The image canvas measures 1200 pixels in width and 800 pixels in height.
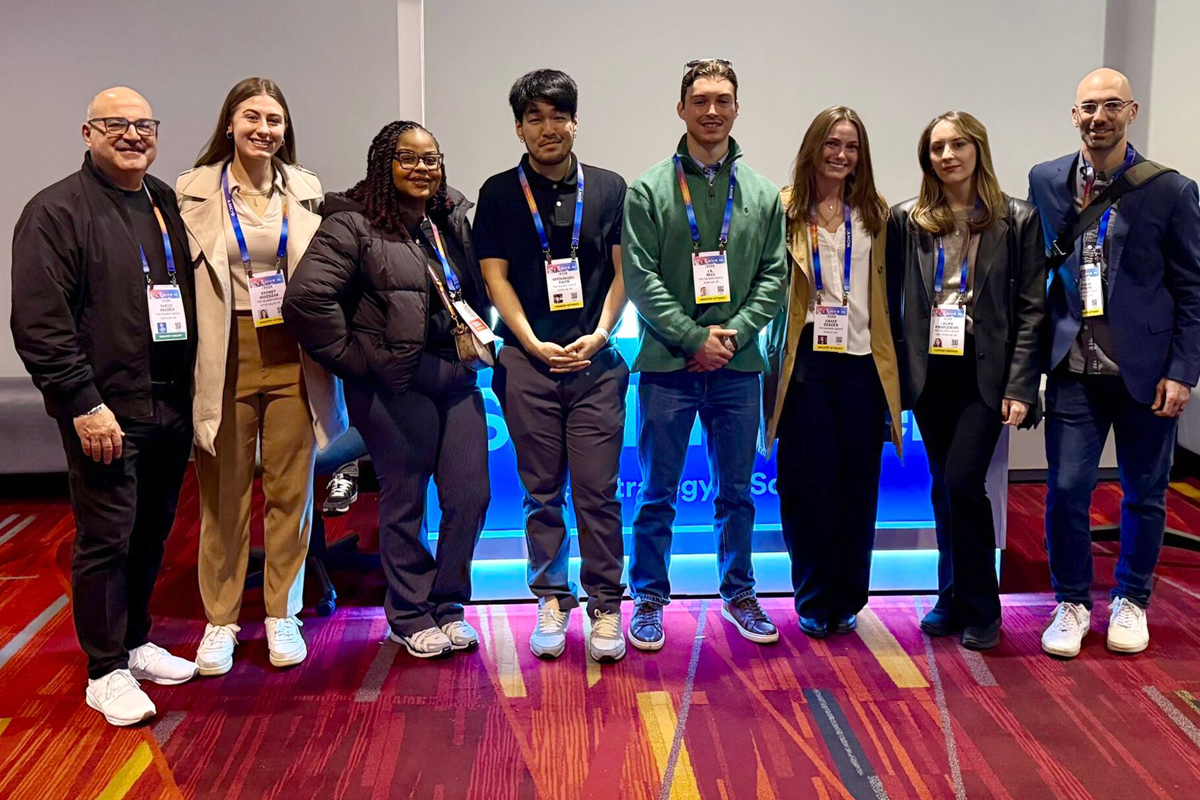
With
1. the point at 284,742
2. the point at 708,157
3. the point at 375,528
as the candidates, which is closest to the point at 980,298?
the point at 708,157

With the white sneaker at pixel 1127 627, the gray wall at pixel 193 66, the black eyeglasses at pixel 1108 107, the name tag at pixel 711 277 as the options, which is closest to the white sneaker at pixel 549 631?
the name tag at pixel 711 277

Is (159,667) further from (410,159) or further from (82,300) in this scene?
(410,159)

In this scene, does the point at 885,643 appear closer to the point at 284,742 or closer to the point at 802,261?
the point at 802,261

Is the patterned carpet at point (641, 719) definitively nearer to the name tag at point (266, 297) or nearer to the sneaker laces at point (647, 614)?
the sneaker laces at point (647, 614)

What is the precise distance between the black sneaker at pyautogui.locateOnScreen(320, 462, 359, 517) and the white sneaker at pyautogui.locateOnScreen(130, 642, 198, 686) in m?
0.75

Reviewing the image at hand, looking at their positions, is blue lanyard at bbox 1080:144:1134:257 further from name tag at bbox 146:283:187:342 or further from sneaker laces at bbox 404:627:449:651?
name tag at bbox 146:283:187:342

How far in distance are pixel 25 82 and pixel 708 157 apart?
169 inches

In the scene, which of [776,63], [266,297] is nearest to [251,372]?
[266,297]

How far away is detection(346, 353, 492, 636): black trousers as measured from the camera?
2.98 meters

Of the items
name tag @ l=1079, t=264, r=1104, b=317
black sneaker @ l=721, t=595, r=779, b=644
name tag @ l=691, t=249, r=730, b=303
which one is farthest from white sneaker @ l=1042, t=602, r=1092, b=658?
name tag @ l=691, t=249, r=730, b=303

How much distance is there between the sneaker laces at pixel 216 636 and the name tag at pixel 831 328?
1983 mm

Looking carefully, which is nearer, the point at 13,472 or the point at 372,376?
the point at 372,376

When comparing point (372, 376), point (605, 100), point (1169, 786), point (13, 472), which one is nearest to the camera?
point (1169, 786)

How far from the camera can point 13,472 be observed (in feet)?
16.8
